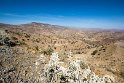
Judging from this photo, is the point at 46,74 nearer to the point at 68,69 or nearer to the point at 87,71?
the point at 68,69

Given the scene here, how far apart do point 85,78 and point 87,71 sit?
818 mm

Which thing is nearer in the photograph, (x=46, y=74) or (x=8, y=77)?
(x=8, y=77)

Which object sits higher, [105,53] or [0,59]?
[0,59]

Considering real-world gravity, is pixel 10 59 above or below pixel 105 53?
above

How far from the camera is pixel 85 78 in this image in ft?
49.1

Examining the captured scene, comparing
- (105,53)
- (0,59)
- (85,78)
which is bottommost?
(105,53)

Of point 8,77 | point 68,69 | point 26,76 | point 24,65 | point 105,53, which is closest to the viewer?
point 8,77

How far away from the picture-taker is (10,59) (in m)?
16.5

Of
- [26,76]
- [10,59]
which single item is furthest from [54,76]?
[10,59]

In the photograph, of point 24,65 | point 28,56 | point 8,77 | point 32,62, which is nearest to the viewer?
point 8,77

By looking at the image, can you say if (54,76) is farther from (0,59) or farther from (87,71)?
(0,59)

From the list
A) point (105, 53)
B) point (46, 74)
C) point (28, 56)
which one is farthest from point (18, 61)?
point (105, 53)

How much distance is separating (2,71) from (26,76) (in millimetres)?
1890

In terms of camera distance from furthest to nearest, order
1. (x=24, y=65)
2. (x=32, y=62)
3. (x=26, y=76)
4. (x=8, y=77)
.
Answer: (x=32, y=62)
(x=24, y=65)
(x=26, y=76)
(x=8, y=77)
